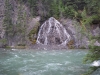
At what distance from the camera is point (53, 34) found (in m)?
37.9

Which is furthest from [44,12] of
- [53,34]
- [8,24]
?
[8,24]

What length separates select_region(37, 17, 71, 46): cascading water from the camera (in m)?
36.7

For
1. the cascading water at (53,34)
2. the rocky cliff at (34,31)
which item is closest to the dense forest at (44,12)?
the rocky cliff at (34,31)

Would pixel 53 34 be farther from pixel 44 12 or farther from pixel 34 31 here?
pixel 44 12

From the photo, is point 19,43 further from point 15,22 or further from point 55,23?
point 55,23

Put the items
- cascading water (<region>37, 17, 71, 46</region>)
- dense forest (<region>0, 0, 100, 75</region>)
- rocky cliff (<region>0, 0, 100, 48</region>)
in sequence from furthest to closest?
dense forest (<region>0, 0, 100, 75</region>) → cascading water (<region>37, 17, 71, 46</region>) → rocky cliff (<region>0, 0, 100, 48</region>)

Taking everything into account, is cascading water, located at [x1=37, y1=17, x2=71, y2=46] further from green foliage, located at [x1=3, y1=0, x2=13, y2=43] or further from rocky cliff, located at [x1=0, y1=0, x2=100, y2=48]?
green foliage, located at [x1=3, y1=0, x2=13, y2=43]

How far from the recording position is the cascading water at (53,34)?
3669 centimetres

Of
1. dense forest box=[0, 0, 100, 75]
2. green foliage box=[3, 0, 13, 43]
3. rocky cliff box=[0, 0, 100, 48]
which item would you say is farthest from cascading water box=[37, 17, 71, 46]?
green foliage box=[3, 0, 13, 43]

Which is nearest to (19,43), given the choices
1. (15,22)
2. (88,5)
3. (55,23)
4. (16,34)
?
(16,34)

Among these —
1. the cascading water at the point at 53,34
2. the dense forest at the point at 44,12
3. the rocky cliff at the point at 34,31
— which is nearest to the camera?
the rocky cliff at the point at 34,31

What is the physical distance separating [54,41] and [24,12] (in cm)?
912

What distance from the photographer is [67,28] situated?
1555 inches

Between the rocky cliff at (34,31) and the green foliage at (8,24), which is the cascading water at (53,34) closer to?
the rocky cliff at (34,31)
